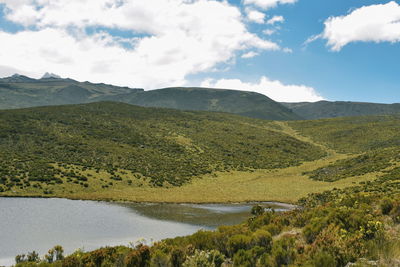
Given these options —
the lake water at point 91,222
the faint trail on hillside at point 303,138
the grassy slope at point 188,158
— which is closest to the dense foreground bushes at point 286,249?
the lake water at point 91,222

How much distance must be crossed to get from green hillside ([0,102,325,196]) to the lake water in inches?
447

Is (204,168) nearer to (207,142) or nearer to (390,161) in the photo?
(207,142)

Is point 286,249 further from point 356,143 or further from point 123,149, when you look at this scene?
point 356,143

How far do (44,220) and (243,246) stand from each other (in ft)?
70.0

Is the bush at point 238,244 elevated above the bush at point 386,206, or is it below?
below

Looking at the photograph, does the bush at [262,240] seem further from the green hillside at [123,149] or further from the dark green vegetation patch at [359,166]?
the dark green vegetation patch at [359,166]

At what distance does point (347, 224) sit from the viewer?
46.1 feet

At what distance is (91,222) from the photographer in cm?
2650

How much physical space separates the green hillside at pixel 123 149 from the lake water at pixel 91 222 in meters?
11.3

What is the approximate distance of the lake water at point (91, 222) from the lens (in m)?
20.5

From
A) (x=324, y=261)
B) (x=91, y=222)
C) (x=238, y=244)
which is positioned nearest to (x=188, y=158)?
(x=91, y=222)

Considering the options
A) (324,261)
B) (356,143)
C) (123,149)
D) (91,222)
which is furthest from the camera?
(356,143)

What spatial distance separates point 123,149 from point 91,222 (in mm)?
47592

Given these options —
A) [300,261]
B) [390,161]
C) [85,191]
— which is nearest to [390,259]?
[300,261]
